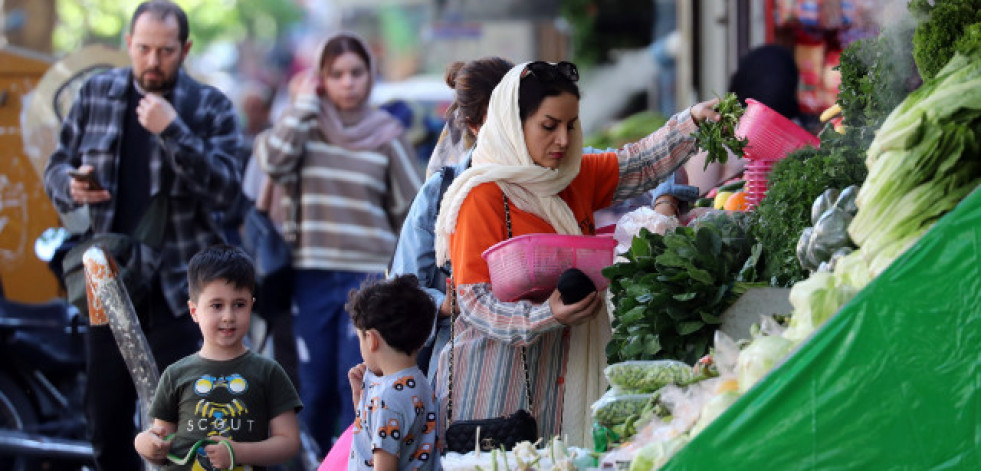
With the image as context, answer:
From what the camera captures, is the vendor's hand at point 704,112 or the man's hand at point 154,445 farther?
the vendor's hand at point 704,112

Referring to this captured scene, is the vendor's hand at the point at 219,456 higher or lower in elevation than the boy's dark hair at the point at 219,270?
lower

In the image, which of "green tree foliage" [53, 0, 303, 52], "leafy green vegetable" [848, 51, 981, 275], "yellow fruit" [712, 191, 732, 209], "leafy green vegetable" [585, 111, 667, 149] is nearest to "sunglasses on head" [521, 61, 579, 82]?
"yellow fruit" [712, 191, 732, 209]

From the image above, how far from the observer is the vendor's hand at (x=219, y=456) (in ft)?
13.1

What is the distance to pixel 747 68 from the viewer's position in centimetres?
716

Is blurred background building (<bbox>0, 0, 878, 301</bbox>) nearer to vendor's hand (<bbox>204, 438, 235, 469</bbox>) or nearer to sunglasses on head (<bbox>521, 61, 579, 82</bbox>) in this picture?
sunglasses on head (<bbox>521, 61, 579, 82</bbox>)

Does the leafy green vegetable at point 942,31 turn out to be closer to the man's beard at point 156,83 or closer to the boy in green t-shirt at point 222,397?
the boy in green t-shirt at point 222,397

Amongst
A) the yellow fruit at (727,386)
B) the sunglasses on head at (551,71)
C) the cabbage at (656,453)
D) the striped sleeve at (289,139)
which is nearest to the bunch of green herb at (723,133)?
the sunglasses on head at (551,71)

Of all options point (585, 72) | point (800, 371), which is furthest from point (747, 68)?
point (585, 72)

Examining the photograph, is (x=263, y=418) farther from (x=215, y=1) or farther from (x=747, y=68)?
(x=215, y=1)

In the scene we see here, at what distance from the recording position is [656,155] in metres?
4.48

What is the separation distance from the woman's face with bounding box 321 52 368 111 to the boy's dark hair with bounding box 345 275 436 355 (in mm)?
3517

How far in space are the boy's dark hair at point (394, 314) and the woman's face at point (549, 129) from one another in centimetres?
59

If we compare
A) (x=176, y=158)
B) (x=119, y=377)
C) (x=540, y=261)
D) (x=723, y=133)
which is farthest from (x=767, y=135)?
Answer: (x=119, y=377)

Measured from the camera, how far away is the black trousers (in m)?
5.71
